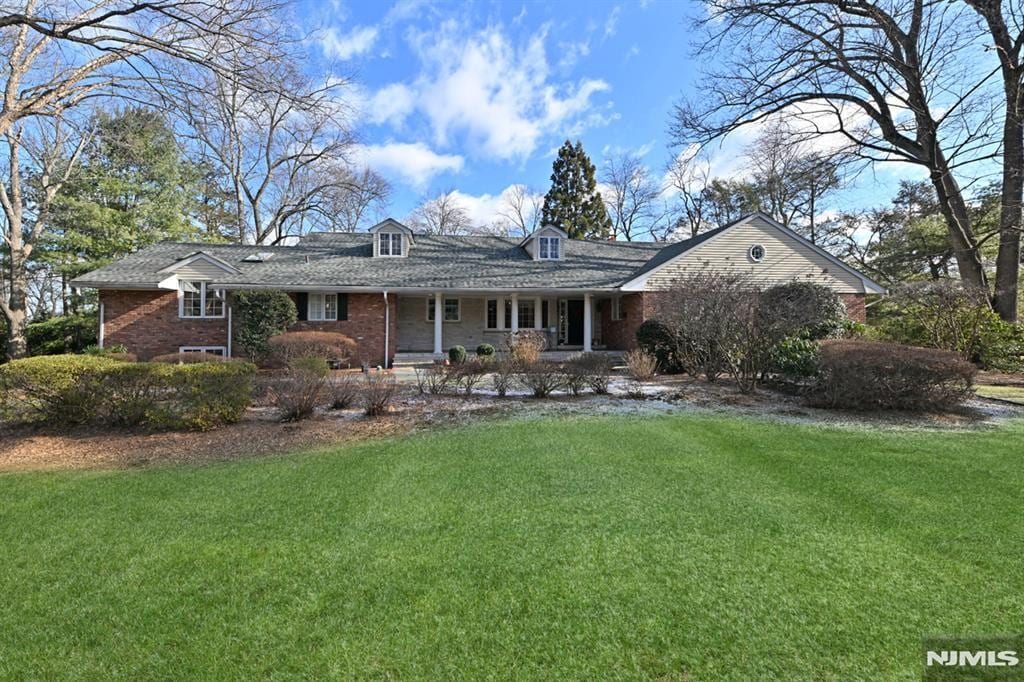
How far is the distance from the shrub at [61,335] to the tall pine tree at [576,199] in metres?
29.3

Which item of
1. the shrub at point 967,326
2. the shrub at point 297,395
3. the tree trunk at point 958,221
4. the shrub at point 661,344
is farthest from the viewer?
the tree trunk at point 958,221

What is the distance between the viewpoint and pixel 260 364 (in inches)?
587

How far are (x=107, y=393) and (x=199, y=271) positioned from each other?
37.0ft

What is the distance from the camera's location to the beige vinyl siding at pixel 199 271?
16031mm

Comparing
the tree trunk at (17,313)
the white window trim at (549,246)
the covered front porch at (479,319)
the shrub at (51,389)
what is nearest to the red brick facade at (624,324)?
the covered front porch at (479,319)

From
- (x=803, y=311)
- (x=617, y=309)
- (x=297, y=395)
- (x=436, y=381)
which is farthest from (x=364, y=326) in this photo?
(x=803, y=311)

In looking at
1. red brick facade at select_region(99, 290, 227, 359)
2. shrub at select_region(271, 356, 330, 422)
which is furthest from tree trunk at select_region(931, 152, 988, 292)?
red brick facade at select_region(99, 290, 227, 359)

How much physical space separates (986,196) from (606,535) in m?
28.2

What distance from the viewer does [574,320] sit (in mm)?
20719

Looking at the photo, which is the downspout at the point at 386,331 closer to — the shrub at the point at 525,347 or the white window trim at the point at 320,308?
the white window trim at the point at 320,308

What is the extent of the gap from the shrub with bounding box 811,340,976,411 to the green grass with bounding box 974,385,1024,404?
2.33 metres

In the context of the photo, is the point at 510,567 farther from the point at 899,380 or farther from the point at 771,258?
the point at 771,258

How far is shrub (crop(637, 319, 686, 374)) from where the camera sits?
44.5ft

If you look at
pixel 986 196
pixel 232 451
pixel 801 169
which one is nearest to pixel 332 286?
pixel 232 451
